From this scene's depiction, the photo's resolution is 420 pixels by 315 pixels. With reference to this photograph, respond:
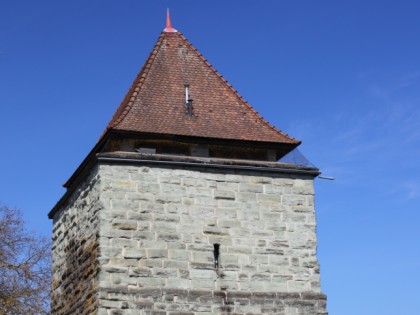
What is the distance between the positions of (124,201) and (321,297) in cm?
352

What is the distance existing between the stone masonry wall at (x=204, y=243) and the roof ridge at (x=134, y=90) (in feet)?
4.63

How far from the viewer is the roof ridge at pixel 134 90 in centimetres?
1398

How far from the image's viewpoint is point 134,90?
14625mm

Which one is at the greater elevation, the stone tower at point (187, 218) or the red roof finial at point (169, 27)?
the red roof finial at point (169, 27)

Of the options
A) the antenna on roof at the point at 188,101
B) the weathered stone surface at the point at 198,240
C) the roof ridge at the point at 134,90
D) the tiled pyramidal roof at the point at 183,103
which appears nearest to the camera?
the weathered stone surface at the point at 198,240

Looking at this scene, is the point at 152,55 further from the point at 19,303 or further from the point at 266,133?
the point at 19,303

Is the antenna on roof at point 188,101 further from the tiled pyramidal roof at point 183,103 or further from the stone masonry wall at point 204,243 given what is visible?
the stone masonry wall at point 204,243

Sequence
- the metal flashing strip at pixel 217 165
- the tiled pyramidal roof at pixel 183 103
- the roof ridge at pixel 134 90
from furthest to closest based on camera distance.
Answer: the roof ridge at pixel 134 90 → the tiled pyramidal roof at pixel 183 103 → the metal flashing strip at pixel 217 165

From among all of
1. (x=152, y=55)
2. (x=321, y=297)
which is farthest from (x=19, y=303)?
(x=321, y=297)

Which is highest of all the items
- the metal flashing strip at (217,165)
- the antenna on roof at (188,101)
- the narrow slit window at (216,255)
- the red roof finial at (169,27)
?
the red roof finial at (169,27)

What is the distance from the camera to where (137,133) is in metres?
13.4

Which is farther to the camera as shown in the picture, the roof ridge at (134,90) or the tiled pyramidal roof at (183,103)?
the roof ridge at (134,90)

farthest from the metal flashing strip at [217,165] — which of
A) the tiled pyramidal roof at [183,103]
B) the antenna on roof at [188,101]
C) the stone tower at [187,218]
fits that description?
the antenna on roof at [188,101]

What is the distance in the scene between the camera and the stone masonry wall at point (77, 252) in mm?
12688
